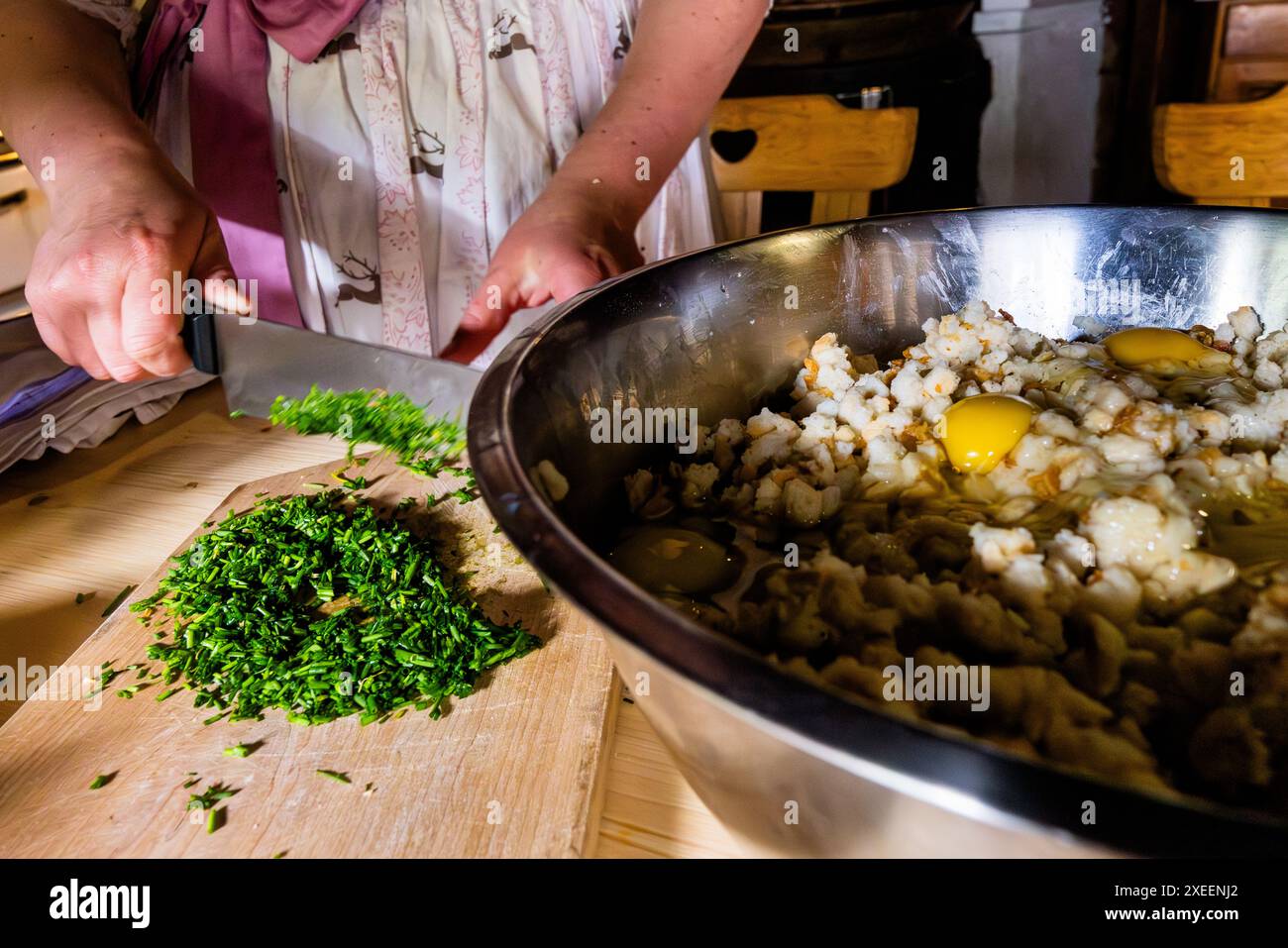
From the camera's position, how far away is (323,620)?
83 cm

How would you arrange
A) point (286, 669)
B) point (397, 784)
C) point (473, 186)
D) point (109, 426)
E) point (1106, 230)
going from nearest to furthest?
point (397, 784)
point (286, 669)
point (1106, 230)
point (109, 426)
point (473, 186)

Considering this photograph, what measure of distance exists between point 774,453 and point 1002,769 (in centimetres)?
47

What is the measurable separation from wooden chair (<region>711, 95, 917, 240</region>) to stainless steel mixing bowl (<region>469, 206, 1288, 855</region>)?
80 cm

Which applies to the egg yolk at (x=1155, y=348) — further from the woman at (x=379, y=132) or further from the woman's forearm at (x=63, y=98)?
the woman's forearm at (x=63, y=98)

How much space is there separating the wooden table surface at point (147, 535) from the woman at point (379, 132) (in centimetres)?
18

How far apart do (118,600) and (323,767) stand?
382 mm

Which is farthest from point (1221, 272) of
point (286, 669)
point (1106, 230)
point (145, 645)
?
point (145, 645)

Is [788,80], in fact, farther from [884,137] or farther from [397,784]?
[397,784]

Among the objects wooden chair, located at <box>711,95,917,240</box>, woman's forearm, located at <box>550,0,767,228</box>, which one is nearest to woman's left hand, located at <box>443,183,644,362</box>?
woman's forearm, located at <box>550,0,767,228</box>

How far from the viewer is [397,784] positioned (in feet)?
2.14

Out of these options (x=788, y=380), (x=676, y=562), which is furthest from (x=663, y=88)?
(x=676, y=562)

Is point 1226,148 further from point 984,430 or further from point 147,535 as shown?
point 147,535

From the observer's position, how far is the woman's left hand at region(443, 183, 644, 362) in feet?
3.18

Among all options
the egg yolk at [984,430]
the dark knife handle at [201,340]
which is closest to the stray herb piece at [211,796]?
the dark knife handle at [201,340]
